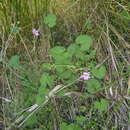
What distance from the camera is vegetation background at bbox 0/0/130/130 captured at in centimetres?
172

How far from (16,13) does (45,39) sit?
0.66ft

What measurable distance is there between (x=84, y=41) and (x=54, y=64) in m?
0.18

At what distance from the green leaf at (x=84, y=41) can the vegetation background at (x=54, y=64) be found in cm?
2

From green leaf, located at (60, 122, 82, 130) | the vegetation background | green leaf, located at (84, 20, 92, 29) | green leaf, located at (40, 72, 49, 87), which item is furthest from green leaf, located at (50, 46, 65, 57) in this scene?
green leaf, located at (60, 122, 82, 130)

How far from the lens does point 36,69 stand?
1829mm

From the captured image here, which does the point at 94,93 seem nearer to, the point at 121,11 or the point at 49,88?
the point at 49,88

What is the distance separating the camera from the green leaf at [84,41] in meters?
1.73

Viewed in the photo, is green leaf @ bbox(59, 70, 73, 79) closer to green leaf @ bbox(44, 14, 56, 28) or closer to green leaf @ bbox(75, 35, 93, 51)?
green leaf @ bbox(75, 35, 93, 51)

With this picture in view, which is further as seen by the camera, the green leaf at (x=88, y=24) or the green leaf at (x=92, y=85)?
the green leaf at (x=88, y=24)

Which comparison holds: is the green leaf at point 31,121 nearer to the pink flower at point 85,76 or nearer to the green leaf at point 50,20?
the pink flower at point 85,76

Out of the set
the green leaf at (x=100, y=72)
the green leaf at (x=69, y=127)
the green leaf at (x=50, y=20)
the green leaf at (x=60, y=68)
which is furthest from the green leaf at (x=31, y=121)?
the green leaf at (x=50, y=20)

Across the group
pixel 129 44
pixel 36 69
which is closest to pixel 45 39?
pixel 36 69

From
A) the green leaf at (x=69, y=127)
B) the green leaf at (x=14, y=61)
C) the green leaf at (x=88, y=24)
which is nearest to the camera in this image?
the green leaf at (x=69, y=127)

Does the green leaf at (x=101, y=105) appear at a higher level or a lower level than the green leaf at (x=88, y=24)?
lower
